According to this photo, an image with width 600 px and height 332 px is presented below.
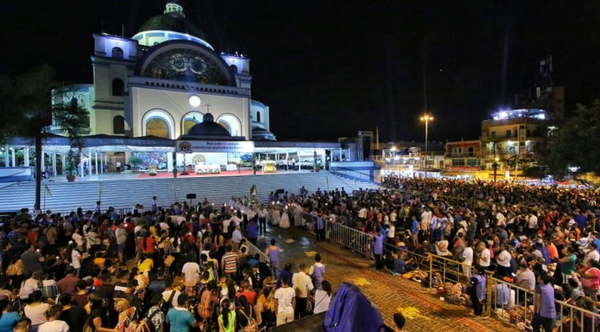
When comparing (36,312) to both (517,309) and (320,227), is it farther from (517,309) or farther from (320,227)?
(320,227)

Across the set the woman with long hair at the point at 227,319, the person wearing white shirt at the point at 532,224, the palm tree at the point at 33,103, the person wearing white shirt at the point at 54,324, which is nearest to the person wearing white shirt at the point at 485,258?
the person wearing white shirt at the point at 532,224

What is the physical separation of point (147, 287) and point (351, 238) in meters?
6.70

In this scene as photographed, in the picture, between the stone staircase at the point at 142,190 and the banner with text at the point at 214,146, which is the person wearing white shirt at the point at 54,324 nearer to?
the stone staircase at the point at 142,190

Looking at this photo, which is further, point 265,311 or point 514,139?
point 514,139

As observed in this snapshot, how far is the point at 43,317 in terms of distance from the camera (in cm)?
418

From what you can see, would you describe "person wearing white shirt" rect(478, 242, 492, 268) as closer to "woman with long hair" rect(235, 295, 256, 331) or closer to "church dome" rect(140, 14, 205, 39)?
"woman with long hair" rect(235, 295, 256, 331)

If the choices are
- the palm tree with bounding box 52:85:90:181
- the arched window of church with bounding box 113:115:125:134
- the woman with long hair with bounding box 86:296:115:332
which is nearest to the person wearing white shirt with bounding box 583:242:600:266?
the woman with long hair with bounding box 86:296:115:332

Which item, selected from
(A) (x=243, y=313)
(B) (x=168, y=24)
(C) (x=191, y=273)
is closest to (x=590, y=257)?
(A) (x=243, y=313)

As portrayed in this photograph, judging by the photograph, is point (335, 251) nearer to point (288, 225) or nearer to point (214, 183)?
point (288, 225)

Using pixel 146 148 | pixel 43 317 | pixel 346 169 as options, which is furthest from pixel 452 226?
pixel 146 148

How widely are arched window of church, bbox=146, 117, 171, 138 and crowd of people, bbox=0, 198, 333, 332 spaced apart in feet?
85.2

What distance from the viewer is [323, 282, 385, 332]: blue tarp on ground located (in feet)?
9.75

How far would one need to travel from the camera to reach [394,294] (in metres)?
6.74

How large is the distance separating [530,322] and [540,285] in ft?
3.74
